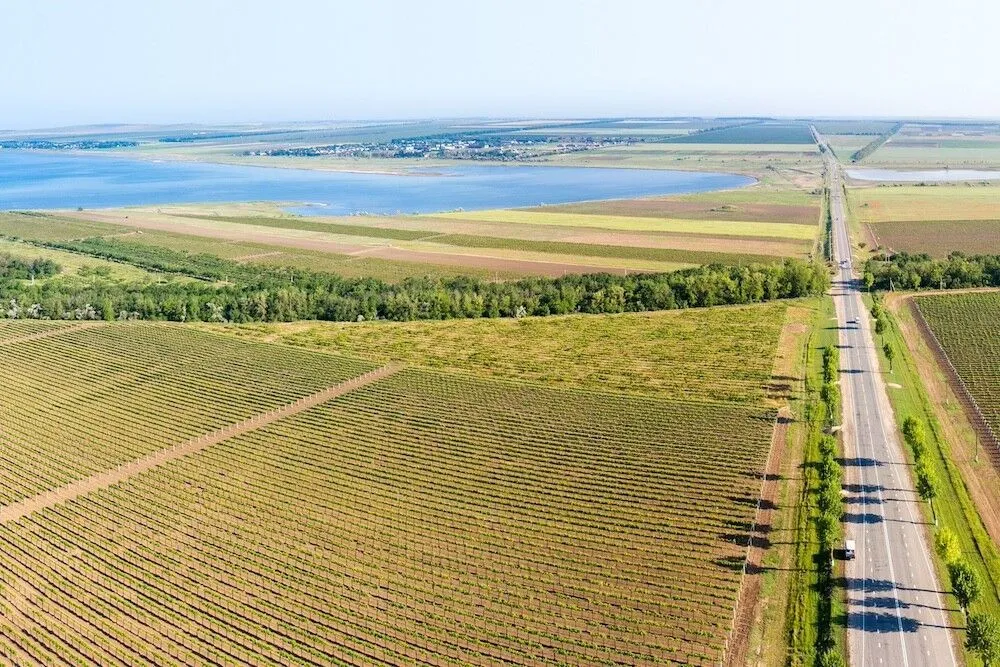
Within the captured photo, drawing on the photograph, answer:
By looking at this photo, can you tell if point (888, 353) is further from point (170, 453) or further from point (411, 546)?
point (170, 453)

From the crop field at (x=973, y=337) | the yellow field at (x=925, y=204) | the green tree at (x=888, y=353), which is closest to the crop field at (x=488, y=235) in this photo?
the yellow field at (x=925, y=204)

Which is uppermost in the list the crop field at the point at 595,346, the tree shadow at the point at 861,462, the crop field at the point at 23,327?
the crop field at the point at 23,327

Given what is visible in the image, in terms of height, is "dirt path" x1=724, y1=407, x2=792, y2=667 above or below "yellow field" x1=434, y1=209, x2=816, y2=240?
below

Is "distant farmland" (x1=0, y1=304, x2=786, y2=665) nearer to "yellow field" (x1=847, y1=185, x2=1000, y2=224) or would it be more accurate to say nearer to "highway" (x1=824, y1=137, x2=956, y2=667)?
"highway" (x1=824, y1=137, x2=956, y2=667)

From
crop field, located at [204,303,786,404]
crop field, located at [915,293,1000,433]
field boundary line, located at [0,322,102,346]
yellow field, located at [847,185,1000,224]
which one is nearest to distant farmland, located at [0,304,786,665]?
crop field, located at [204,303,786,404]

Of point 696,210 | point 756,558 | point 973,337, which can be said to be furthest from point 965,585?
point 696,210

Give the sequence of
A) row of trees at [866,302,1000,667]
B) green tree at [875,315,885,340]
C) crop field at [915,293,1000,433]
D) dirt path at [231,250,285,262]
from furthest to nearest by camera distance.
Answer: dirt path at [231,250,285,262] → green tree at [875,315,885,340] → crop field at [915,293,1000,433] → row of trees at [866,302,1000,667]

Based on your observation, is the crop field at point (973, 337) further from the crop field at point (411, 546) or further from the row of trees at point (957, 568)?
the crop field at point (411, 546)
